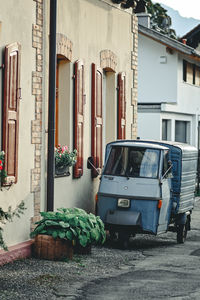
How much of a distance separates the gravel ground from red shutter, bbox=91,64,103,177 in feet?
9.75

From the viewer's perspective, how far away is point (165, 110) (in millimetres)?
29516

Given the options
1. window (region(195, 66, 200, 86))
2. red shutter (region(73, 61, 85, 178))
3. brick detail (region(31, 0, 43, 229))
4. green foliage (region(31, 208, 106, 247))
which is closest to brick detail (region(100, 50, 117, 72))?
red shutter (region(73, 61, 85, 178))

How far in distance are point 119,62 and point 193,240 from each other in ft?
13.9

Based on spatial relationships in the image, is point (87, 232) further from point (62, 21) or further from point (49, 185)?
point (62, 21)

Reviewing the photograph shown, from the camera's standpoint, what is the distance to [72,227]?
1145 cm

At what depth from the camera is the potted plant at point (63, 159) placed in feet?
42.8

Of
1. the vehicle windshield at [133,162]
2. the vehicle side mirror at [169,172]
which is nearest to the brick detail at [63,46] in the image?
the vehicle windshield at [133,162]

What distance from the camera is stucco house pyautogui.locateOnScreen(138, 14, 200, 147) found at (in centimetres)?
2930

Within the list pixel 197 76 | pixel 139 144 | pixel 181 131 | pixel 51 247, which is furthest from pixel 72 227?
pixel 197 76

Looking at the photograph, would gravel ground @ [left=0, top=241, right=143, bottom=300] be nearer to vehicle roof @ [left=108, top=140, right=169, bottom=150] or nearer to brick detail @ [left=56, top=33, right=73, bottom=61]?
vehicle roof @ [left=108, top=140, right=169, bottom=150]

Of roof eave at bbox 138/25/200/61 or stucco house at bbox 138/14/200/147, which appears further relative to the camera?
stucco house at bbox 138/14/200/147

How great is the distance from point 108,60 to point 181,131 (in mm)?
17485

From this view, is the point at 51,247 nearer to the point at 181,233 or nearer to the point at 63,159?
the point at 63,159

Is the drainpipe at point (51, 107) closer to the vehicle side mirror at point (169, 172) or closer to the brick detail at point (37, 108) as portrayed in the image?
the brick detail at point (37, 108)
